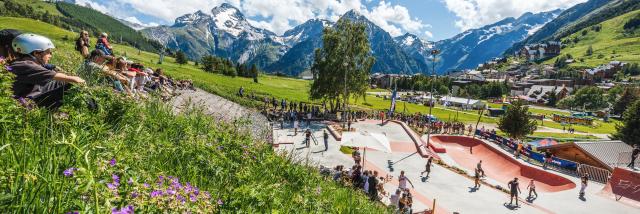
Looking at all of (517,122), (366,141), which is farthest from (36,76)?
(517,122)

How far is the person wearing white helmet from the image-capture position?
457 cm

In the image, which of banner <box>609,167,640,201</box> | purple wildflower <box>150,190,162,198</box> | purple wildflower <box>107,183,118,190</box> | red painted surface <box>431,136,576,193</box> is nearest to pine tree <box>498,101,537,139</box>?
red painted surface <box>431,136,576,193</box>

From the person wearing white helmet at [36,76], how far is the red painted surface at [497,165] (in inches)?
1078

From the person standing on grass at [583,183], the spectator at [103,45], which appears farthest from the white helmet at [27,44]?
the person standing on grass at [583,183]

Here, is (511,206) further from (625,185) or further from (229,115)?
(229,115)

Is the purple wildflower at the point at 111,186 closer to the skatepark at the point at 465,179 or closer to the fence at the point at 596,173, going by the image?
the skatepark at the point at 465,179

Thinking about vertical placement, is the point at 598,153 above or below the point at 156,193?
below

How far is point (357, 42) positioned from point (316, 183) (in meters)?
42.2

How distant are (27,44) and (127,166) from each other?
10.8 feet

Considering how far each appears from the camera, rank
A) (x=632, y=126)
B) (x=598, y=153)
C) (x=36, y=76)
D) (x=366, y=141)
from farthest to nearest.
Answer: (x=632, y=126)
(x=598, y=153)
(x=366, y=141)
(x=36, y=76)

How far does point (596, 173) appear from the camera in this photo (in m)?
27.5

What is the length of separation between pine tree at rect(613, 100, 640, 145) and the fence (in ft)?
80.9

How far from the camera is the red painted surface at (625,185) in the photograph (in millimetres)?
23352

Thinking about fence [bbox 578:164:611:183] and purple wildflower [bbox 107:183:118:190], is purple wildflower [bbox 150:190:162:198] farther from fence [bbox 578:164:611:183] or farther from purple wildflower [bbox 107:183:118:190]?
fence [bbox 578:164:611:183]
